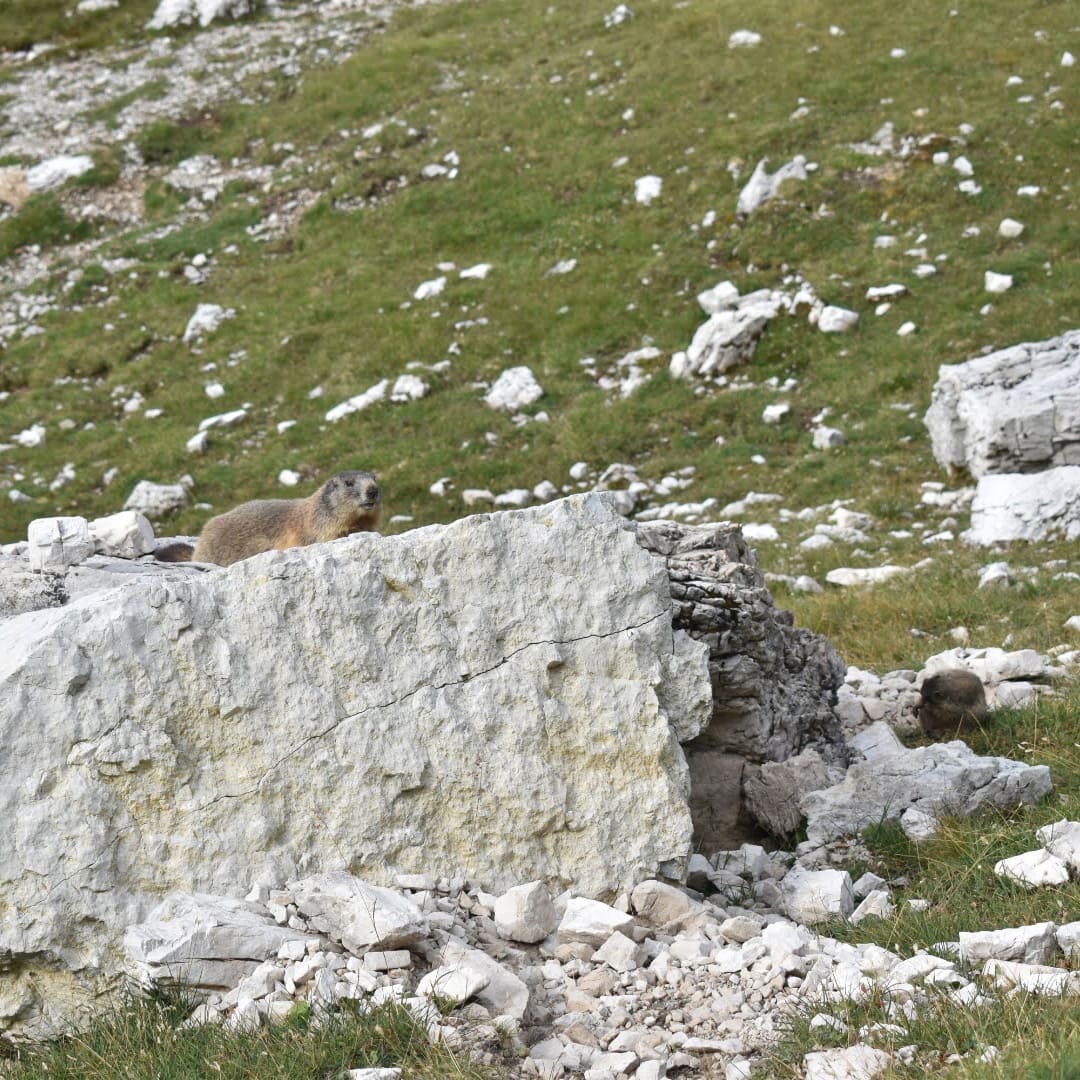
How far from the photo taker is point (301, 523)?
12.6 m

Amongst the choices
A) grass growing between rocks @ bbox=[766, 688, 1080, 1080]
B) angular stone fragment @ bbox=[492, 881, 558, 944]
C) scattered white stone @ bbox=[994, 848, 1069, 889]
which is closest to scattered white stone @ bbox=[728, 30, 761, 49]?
grass growing between rocks @ bbox=[766, 688, 1080, 1080]

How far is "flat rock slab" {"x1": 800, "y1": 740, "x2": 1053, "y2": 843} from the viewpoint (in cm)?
822

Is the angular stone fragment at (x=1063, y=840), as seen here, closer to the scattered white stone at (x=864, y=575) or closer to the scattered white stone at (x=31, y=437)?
the scattered white stone at (x=864, y=575)

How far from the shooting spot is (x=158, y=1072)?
207 inches

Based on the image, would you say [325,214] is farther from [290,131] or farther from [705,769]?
[705,769]

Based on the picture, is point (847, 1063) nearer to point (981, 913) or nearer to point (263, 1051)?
point (981, 913)

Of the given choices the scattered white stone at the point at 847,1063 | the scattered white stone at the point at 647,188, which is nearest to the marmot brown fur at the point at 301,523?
the scattered white stone at the point at 847,1063

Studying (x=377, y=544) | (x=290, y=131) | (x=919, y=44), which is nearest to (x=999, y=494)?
(x=377, y=544)

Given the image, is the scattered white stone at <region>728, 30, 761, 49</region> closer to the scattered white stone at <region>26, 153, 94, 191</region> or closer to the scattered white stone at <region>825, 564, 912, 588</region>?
the scattered white stone at <region>26, 153, 94, 191</region>

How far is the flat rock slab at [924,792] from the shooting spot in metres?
8.22

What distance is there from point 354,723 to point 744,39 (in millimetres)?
32909

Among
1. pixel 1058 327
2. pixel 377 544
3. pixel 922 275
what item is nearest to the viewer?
pixel 377 544

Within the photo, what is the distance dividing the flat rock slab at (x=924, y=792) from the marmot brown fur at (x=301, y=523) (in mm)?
5754

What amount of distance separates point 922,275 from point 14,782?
2253cm
